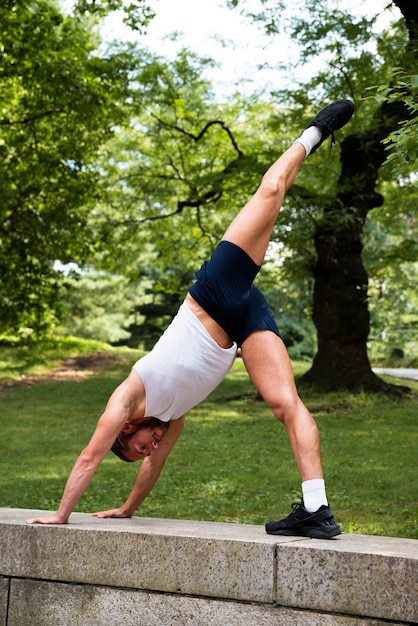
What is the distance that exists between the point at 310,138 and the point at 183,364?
5.17 ft

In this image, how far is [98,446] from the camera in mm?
4531

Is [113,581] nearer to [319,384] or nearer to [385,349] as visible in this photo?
[319,384]

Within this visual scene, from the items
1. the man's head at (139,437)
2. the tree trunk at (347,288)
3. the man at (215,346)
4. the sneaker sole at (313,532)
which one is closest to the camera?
the sneaker sole at (313,532)

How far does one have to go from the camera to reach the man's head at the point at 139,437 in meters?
4.93

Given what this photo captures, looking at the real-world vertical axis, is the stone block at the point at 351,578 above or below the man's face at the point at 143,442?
below

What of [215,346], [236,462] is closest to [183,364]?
[215,346]

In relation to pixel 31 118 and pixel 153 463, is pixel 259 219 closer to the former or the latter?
pixel 153 463

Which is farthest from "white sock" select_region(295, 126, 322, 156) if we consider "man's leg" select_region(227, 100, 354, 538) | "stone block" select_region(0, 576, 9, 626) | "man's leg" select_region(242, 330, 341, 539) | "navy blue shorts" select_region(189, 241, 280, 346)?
"stone block" select_region(0, 576, 9, 626)

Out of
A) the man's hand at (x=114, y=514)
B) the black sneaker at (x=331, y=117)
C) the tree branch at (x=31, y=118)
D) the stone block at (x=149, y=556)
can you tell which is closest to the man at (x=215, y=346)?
the stone block at (x=149, y=556)

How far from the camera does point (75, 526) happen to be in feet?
14.6

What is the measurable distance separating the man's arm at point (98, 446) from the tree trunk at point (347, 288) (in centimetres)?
1335

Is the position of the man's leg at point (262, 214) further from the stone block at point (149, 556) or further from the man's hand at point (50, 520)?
the man's hand at point (50, 520)

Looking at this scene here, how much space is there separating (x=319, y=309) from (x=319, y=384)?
178cm

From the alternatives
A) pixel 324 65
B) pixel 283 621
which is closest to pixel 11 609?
pixel 283 621
